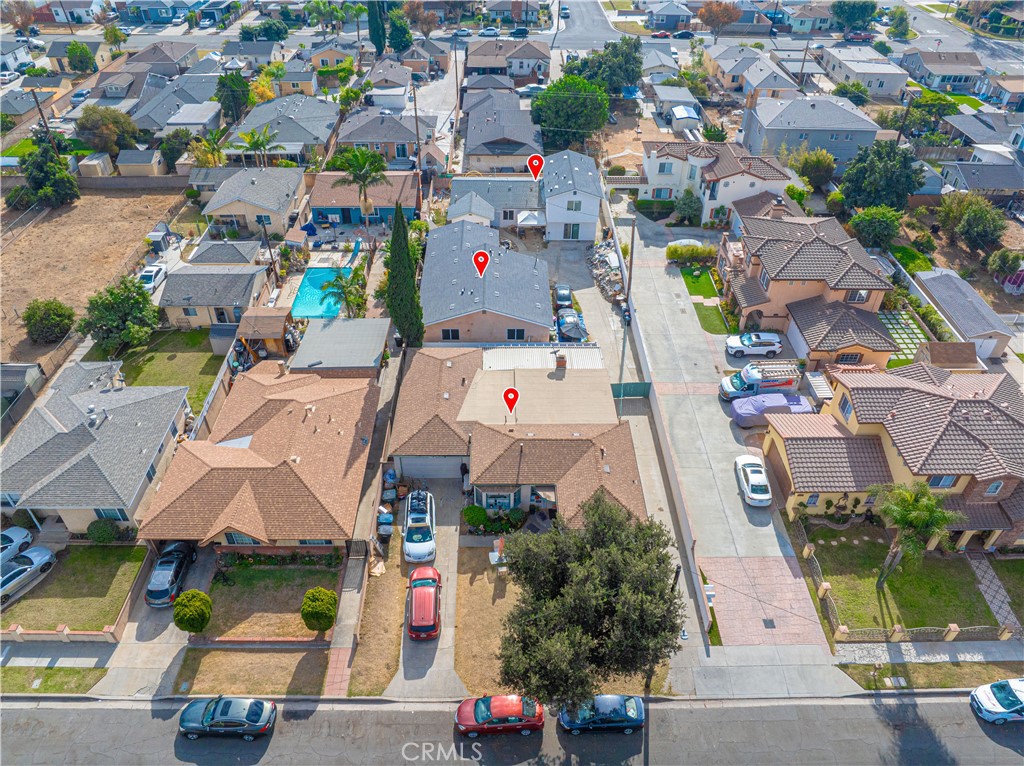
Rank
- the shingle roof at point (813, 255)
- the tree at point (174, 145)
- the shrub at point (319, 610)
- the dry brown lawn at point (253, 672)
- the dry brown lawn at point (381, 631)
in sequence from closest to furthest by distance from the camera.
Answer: the dry brown lawn at point (253, 672), the shrub at point (319, 610), the dry brown lawn at point (381, 631), the shingle roof at point (813, 255), the tree at point (174, 145)

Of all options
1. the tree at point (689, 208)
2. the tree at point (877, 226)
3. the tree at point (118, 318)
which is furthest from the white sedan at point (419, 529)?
the tree at point (877, 226)

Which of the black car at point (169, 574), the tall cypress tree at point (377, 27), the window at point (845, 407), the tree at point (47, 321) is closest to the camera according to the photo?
the black car at point (169, 574)

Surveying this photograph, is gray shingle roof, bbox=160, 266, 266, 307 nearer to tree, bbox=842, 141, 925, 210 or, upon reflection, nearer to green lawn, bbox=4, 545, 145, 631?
green lawn, bbox=4, 545, 145, 631

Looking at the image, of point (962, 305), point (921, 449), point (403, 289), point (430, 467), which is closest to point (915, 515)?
point (921, 449)

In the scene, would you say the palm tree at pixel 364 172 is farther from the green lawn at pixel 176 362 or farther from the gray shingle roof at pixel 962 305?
the gray shingle roof at pixel 962 305

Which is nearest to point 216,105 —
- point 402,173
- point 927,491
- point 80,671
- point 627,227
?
point 402,173

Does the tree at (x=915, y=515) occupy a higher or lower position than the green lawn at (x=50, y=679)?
higher

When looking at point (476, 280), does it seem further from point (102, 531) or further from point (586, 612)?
point (586, 612)
